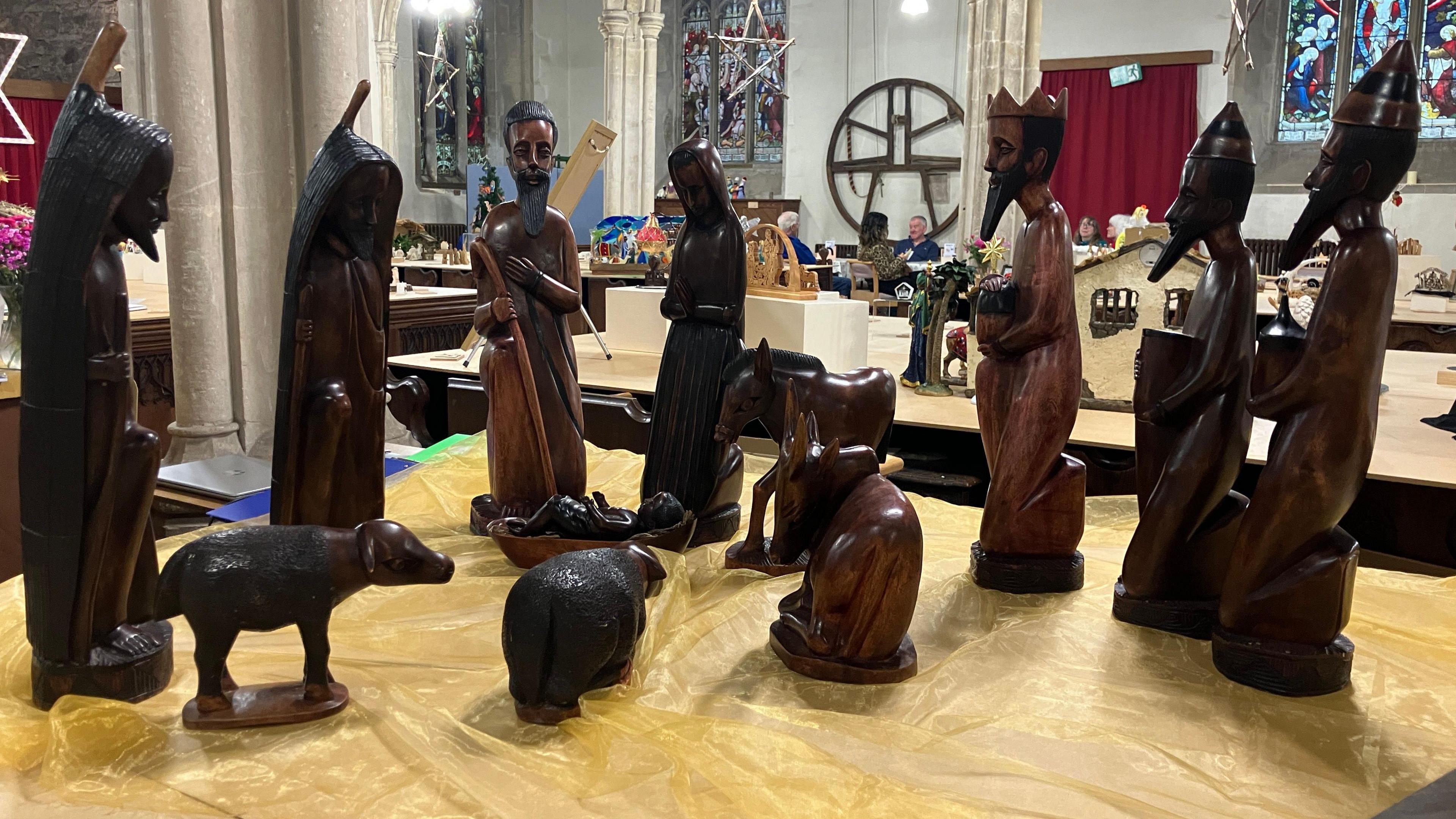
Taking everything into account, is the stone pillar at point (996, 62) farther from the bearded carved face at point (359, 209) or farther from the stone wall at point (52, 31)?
the stone wall at point (52, 31)

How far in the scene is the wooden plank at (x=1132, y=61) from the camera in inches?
510

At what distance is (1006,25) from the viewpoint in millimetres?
8445

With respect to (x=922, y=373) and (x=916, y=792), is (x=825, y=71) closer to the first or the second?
(x=922, y=373)

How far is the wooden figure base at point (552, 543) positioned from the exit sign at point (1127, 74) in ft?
42.8

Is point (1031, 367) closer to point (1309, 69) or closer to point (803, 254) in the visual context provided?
point (803, 254)

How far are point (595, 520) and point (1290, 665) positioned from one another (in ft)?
4.84

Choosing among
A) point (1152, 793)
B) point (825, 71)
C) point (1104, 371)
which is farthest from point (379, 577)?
point (825, 71)

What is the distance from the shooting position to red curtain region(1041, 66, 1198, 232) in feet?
43.5

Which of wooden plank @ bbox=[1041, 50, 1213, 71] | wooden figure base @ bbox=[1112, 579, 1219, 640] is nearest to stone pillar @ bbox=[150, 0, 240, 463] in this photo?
wooden figure base @ bbox=[1112, 579, 1219, 640]

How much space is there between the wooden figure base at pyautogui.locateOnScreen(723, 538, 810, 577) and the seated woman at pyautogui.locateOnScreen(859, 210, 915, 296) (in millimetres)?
8814

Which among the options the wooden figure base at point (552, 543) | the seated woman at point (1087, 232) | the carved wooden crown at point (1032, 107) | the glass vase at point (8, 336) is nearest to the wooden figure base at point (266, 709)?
the wooden figure base at point (552, 543)

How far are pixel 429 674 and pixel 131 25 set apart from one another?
4.18 metres

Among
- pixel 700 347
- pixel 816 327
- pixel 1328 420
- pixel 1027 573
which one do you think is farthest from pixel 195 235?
pixel 1328 420

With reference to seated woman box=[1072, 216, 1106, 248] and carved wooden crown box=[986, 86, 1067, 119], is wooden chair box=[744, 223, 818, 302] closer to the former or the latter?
carved wooden crown box=[986, 86, 1067, 119]
